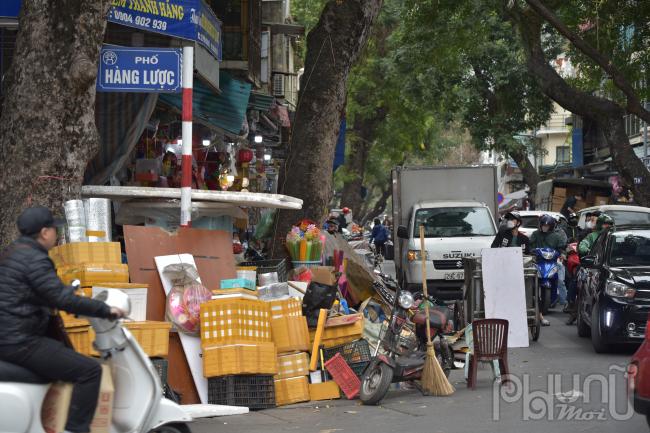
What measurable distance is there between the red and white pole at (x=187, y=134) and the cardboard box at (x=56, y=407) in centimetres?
441

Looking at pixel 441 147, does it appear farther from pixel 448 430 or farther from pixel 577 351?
pixel 448 430

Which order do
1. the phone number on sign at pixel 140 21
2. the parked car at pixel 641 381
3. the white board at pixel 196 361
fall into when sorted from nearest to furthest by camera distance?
the parked car at pixel 641 381 → the white board at pixel 196 361 → the phone number on sign at pixel 140 21

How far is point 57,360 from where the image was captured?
6113 mm

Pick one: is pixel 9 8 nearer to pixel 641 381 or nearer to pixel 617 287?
pixel 641 381

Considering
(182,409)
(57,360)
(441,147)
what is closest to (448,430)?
(182,409)

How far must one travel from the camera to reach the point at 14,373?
240 inches

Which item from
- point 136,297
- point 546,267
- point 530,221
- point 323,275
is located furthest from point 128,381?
point 530,221

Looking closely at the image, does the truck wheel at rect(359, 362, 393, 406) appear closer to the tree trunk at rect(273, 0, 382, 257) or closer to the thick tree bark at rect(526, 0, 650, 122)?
the tree trunk at rect(273, 0, 382, 257)

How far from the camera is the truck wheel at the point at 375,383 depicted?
10133 millimetres

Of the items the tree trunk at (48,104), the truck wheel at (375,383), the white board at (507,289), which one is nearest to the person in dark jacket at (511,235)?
the white board at (507,289)

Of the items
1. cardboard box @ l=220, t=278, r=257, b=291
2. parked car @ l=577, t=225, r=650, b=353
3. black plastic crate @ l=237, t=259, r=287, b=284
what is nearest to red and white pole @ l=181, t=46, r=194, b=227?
cardboard box @ l=220, t=278, r=257, b=291

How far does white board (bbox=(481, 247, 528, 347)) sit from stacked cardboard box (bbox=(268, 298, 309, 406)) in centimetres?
436

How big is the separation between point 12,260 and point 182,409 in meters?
1.55

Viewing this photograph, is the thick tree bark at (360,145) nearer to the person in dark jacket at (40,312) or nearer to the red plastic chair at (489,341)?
the red plastic chair at (489,341)
